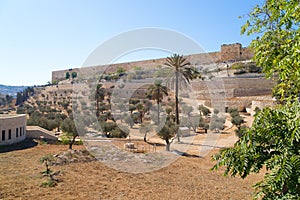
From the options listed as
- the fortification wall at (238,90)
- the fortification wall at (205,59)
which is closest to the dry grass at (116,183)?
the fortification wall at (238,90)

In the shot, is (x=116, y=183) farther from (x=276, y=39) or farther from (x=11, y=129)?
(x=11, y=129)

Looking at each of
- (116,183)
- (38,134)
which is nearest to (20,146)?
(38,134)

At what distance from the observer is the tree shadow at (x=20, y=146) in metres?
19.0

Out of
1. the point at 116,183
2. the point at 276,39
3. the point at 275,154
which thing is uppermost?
the point at 276,39

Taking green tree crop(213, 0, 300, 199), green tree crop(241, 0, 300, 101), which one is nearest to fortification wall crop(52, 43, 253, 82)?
green tree crop(241, 0, 300, 101)

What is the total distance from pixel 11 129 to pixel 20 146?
1.80m

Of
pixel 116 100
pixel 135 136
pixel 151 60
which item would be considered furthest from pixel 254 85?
pixel 151 60

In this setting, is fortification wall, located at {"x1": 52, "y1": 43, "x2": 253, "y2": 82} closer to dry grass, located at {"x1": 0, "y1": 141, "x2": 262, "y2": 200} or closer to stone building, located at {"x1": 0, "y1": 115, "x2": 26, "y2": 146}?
stone building, located at {"x1": 0, "y1": 115, "x2": 26, "y2": 146}

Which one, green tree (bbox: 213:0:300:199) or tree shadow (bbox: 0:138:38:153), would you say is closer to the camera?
green tree (bbox: 213:0:300:199)

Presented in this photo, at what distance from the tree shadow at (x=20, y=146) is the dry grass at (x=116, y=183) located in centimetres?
310

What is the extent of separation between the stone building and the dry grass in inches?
189

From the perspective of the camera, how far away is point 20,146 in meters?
20.3

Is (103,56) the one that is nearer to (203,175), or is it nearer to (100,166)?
(100,166)

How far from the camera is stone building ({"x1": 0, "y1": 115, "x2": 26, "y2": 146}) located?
20062 mm
